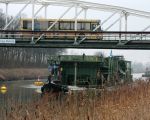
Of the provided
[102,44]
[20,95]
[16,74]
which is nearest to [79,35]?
[102,44]

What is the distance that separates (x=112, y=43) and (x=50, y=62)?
9.43 meters

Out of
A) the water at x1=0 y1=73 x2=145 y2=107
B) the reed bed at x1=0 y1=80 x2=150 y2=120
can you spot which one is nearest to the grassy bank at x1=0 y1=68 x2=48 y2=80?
the water at x1=0 y1=73 x2=145 y2=107

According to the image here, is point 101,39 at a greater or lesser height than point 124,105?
greater

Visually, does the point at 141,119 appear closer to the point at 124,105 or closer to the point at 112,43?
the point at 124,105

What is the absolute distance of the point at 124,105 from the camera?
14922mm

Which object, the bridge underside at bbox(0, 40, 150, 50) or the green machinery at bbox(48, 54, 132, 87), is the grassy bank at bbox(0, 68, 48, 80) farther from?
the green machinery at bbox(48, 54, 132, 87)

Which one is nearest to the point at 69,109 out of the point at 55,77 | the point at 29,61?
the point at 55,77

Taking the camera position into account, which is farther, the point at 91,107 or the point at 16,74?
the point at 16,74

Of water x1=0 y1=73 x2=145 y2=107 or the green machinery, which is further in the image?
the green machinery

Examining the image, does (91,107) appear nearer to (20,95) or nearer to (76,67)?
(20,95)

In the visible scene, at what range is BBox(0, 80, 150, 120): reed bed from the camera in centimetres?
1303

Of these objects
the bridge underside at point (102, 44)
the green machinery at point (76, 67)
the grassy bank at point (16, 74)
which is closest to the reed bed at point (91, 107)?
the green machinery at point (76, 67)

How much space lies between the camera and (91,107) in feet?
48.2

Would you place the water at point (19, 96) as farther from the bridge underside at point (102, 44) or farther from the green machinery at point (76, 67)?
the bridge underside at point (102, 44)
